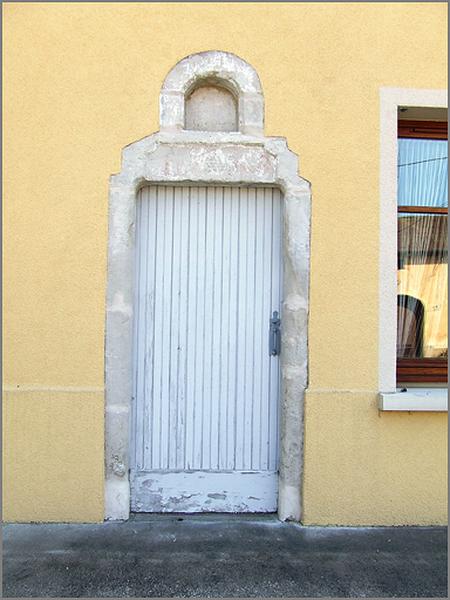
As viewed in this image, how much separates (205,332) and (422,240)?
1855 millimetres

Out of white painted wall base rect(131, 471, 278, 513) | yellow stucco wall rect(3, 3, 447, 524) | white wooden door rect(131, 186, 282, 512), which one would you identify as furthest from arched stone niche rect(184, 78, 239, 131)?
white painted wall base rect(131, 471, 278, 513)

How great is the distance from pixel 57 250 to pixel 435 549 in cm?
322

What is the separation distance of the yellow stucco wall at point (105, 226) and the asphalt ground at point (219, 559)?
0.71 ft

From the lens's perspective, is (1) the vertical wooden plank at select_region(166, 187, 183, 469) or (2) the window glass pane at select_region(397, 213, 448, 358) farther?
(2) the window glass pane at select_region(397, 213, 448, 358)

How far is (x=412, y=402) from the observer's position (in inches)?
127

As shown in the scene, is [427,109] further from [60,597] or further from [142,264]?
[60,597]

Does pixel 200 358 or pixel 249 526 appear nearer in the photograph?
pixel 249 526

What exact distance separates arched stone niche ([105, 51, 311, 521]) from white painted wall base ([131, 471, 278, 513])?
0.52 feet

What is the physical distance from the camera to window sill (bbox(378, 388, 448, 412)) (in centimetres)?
321

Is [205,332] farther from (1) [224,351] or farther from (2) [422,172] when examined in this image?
(2) [422,172]

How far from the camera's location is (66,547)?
2.94 metres

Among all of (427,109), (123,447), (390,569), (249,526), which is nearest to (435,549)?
(390,569)

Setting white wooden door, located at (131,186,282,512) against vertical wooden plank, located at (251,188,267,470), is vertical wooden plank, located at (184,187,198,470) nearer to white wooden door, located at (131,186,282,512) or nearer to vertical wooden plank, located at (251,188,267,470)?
white wooden door, located at (131,186,282,512)

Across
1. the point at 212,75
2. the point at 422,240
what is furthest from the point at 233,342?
the point at 212,75
